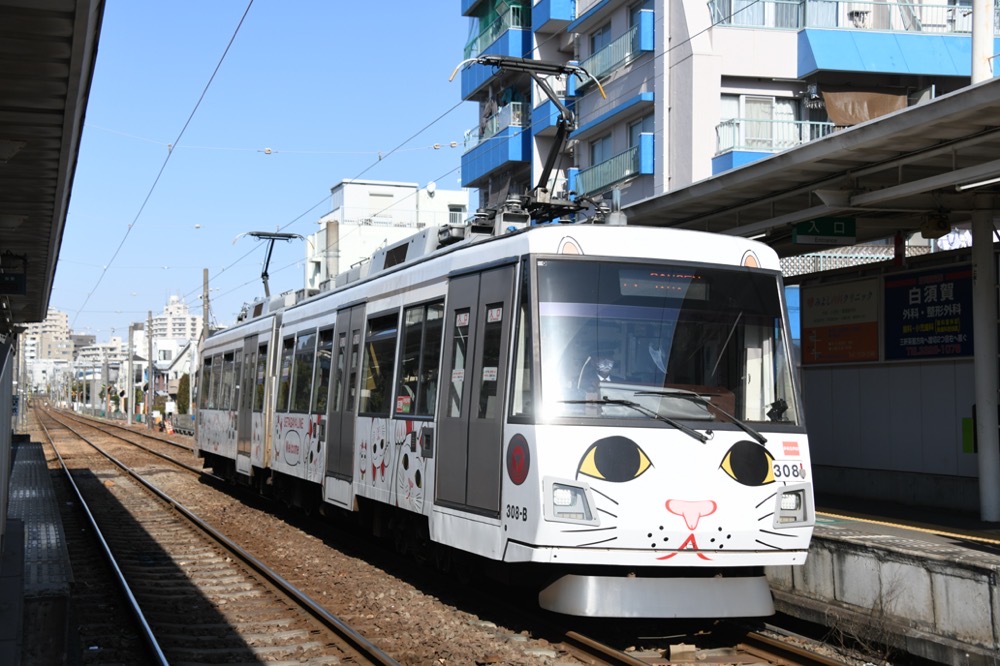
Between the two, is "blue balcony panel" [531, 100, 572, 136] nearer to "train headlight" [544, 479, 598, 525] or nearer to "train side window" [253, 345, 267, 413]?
"train side window" [253, 345, 267, 413]

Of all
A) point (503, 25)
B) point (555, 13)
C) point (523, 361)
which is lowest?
point (523, 361)

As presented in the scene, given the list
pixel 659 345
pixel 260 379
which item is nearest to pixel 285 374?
pixel 260 379

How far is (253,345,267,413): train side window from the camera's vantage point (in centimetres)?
1809

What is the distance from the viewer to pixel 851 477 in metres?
14.7

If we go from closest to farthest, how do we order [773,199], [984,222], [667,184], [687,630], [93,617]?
[687,630]
[93,617]
[984,222]
[773,199]
[667,184]

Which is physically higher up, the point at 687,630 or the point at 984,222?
the point at 984,222

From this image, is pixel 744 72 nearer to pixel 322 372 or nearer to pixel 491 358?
pixel 322 372

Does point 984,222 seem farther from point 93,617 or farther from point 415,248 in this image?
point 93,617

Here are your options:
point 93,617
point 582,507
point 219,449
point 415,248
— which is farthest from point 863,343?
point 219,449

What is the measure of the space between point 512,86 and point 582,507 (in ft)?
103

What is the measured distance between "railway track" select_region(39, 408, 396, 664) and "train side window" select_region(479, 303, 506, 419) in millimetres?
1948

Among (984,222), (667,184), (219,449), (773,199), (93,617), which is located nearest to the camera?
(93,617)

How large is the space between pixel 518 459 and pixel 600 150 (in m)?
25.0

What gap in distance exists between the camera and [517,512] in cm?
826
